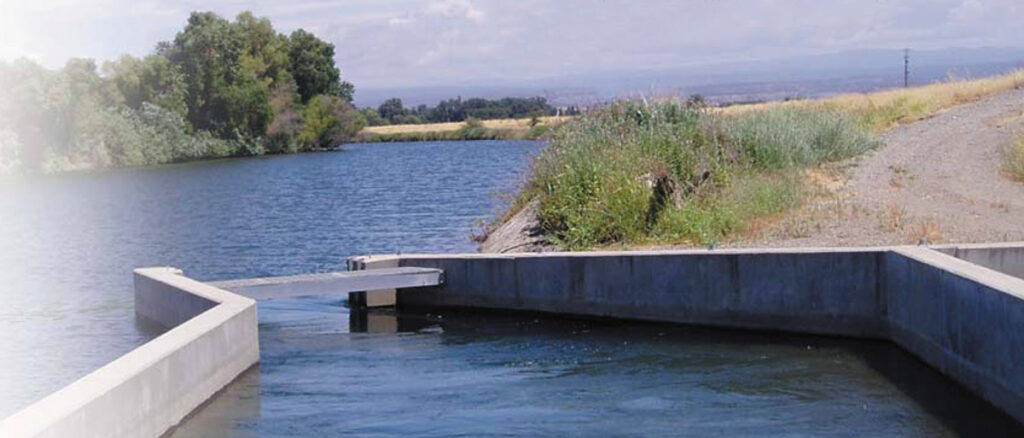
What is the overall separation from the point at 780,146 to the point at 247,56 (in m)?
84.3

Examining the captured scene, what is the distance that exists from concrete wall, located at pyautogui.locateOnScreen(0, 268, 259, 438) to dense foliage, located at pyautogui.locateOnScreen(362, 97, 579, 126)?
142 metres

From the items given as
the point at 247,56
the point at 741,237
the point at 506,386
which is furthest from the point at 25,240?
the point at 247,56

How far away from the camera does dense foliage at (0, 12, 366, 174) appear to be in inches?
3014

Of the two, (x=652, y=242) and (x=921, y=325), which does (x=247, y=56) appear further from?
(x=921, y=325)

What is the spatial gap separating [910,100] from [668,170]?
19487 millimetres

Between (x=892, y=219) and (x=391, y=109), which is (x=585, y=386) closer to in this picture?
(x=892, y=219)

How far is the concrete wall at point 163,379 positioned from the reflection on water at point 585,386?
272 mm

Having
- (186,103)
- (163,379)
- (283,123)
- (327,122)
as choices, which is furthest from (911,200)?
(327,122)

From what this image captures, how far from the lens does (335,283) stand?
60.6 feet

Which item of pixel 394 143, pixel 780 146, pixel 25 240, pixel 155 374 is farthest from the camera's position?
pixel 394 143

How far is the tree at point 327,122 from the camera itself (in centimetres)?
11081

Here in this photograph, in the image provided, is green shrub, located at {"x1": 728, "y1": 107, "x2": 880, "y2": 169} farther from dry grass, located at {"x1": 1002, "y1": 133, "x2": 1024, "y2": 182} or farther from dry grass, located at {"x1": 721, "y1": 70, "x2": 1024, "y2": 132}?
dry grass, located at {"x1": 721, "y1": 70, "x2": 1024, "y2": 132}

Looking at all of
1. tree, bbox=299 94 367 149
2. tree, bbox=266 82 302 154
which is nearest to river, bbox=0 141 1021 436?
tree, bbox=266 82 302 154

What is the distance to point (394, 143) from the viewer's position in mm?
138125
